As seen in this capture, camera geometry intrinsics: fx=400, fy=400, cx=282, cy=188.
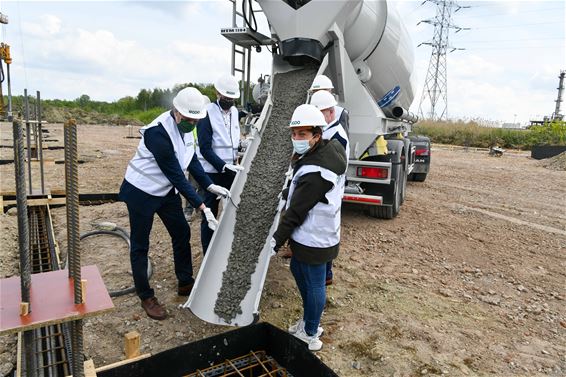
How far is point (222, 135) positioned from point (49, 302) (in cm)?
269

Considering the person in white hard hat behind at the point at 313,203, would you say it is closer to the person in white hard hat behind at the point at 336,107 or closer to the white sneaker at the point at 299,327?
the white sneaker at the point at 299,327

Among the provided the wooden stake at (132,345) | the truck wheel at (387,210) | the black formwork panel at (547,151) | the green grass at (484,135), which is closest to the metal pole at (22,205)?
the wooden stake at (132,345)

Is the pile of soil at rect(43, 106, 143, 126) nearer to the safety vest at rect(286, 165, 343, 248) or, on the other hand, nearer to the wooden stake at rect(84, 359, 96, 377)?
the safety vest at rect(286, 165, 343, 248)

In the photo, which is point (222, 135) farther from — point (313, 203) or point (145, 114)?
point (145, 114)

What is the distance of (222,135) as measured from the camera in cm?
405

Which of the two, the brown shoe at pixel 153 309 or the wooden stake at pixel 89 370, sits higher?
the wooden stake at pixel 89 370

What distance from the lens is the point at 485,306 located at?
142 inches

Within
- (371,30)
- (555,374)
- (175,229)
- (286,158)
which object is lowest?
(555,374)

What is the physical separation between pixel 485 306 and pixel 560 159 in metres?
13.9

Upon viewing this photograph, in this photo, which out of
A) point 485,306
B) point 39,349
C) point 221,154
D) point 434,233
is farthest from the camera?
point 434,233

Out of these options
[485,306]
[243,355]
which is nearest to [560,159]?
[485,306]

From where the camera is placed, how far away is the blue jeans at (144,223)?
3014 mm

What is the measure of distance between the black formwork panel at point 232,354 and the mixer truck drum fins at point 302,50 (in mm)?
2943

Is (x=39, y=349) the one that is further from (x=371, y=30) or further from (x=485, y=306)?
(x=371, y=30)
